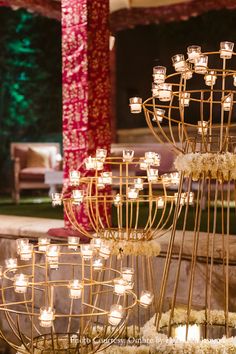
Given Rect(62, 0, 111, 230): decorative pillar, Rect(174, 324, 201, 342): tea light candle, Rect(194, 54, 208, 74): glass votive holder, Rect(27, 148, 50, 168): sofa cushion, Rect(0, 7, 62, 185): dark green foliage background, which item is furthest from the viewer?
Rect(0, 7, 62, 185): dark green foliage background

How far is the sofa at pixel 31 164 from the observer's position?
7445 mm

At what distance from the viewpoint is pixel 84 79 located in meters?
4.25

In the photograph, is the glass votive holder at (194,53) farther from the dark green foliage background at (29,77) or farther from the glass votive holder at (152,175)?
the dark green foliage background at (29,77)

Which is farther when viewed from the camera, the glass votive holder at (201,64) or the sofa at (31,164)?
the sofa at (31,164)

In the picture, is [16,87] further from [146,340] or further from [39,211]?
[146,340]

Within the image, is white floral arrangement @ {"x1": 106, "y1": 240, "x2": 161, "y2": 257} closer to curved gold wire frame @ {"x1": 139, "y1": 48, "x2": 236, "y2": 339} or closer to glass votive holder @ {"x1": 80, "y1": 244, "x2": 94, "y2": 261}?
curved gold wire frame @ {"x1": 139, "y1": 48, "x2": 236, "y2": 339}

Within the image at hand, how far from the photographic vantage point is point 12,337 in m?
4.57

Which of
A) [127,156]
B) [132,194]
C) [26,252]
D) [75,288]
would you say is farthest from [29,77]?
[75,288]

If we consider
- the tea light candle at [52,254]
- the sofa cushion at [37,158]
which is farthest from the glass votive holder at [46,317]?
the sofa cushion at [37,158]

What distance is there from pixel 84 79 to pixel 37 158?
12.7 feet

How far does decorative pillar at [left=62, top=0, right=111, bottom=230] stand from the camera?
4238 mm

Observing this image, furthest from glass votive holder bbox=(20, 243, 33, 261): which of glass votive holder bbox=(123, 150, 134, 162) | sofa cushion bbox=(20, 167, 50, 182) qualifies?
sofa cushion bbox=(20, 167, 50, 182)

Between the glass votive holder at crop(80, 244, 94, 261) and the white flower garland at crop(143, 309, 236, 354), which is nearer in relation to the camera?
the white flower garland at crop(143, 309, 236, 354)

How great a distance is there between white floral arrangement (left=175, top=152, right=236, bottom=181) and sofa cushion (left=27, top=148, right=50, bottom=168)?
555cm
